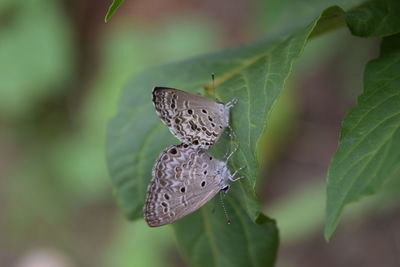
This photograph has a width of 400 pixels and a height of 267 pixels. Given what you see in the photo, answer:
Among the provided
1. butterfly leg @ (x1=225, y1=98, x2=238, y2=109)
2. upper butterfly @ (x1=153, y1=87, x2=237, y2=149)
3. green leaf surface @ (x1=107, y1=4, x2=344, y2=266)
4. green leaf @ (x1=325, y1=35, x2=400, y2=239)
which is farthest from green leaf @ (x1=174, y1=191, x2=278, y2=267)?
green leaf @ (x1=325, y1=35, x2=400, y2=239)

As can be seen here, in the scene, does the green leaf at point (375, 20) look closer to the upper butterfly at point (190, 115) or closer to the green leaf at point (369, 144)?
the green leaf at point (369, 144)

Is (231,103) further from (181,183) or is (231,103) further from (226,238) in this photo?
(226,238)

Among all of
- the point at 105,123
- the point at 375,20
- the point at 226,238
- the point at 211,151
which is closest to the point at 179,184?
the point at 211,151

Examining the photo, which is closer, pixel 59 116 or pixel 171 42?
pixel 171 42

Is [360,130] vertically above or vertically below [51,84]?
below

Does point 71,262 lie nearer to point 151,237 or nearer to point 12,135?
point 151,237

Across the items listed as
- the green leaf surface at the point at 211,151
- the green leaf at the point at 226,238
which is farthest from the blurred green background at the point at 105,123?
the green leaf at the point at 226,238

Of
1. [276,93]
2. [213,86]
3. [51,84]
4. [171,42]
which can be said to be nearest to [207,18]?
[171,42]
